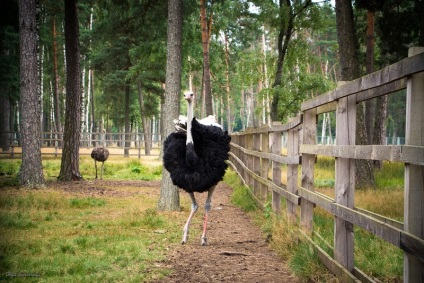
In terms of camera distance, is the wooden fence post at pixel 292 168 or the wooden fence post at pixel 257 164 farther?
the wooden fence post at pixel 257 164

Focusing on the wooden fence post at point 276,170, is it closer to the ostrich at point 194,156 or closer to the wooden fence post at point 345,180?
the ostrich at point 194,156

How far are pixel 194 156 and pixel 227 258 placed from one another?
1651 mm

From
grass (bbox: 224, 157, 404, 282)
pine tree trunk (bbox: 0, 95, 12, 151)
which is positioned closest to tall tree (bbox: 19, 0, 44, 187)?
grass (bbox: 224, 157, 404, 282)

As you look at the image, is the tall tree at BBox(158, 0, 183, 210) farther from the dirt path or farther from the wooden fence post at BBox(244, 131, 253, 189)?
the wooden fence post at BBox(244, 131, 253, 189)

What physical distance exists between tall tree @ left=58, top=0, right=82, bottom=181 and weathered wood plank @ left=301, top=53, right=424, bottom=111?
11973mm

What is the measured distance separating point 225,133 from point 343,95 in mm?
3660

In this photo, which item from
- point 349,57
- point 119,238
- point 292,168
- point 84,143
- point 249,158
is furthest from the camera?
point 84,143

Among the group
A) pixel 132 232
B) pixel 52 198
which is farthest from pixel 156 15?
pixel 132 232

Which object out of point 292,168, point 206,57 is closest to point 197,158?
point 292,168

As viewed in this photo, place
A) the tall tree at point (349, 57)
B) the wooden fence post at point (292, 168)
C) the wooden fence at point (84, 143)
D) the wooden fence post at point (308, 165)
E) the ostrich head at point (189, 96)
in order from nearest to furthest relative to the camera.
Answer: the wooden fence post at point (308, 165), the wooden fence post at point (292, 168), the ostrich head at point (189, 96), the tall tree at point (349, 57), the wooden fence at point (84, 143)

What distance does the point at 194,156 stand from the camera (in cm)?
698

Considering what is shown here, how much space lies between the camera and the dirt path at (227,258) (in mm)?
5152

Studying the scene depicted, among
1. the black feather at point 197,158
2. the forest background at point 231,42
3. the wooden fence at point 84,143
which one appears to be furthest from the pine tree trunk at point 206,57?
the black feather at point 197,158

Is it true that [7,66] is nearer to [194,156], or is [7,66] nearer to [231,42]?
[231,42]
